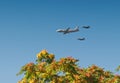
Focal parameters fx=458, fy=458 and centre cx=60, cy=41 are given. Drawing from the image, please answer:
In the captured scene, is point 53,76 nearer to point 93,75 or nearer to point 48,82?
point 48,82

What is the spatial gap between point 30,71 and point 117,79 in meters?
9.04

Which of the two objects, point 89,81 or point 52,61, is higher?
point 52,61

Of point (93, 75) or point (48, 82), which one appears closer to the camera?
point (48, 82)

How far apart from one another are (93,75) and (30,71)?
7.36 metres

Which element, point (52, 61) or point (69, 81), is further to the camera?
point (52, 61)

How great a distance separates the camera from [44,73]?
151 ft

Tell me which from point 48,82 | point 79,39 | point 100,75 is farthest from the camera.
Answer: point 100,75

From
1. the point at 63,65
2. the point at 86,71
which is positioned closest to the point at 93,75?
the point at 86,71

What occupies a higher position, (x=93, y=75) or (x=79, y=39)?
(x=79, y=39)

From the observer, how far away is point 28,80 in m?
46.6

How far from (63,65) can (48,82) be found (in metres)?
2.26

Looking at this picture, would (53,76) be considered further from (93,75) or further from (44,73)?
(93,75)

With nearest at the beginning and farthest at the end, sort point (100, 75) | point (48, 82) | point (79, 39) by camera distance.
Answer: point (48, 82) < point (79, 39) < point (100, 75)

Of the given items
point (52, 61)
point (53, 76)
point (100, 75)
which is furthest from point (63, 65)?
point (100, 75)
